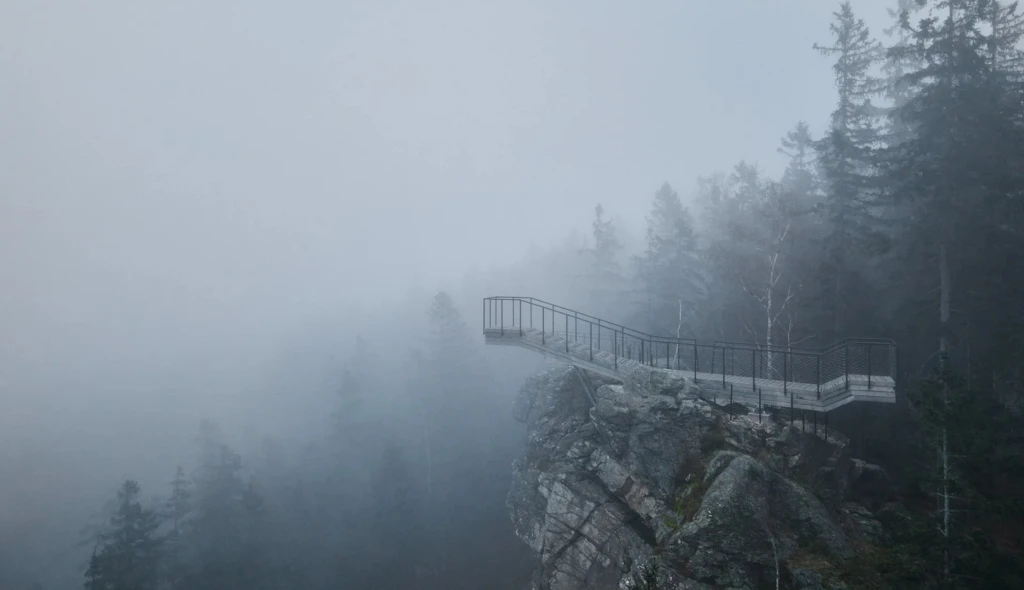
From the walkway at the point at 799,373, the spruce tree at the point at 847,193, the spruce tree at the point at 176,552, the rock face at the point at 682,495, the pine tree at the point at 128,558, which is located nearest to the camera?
the rock face at the point at 682,495

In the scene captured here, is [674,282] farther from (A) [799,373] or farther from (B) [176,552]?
(B) [176,552]

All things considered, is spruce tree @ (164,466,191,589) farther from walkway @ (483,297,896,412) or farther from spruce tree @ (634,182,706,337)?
spruce tree @ (634,182,706,337)

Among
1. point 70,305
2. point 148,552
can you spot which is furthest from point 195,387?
point 70,305

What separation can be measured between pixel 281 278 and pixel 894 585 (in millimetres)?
122463

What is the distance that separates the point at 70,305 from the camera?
88.3 m

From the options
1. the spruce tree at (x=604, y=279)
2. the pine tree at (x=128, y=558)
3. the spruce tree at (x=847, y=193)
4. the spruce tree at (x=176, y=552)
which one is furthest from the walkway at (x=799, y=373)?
the spruce tree at (x=176, y=552)

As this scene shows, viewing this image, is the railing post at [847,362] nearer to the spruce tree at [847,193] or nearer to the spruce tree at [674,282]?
the spruce tree at [847,193]

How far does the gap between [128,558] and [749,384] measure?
87.1 feet

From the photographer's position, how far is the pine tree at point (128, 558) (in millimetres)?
21234

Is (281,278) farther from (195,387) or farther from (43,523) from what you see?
(43,523)

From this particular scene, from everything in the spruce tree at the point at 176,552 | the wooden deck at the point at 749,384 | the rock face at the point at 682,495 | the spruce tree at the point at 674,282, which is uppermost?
the spruce tree at the point at 674,282

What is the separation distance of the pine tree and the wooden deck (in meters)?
18.2

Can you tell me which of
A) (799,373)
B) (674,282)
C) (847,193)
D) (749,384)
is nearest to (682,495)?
(749,384)

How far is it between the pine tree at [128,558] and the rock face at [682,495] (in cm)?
1752
